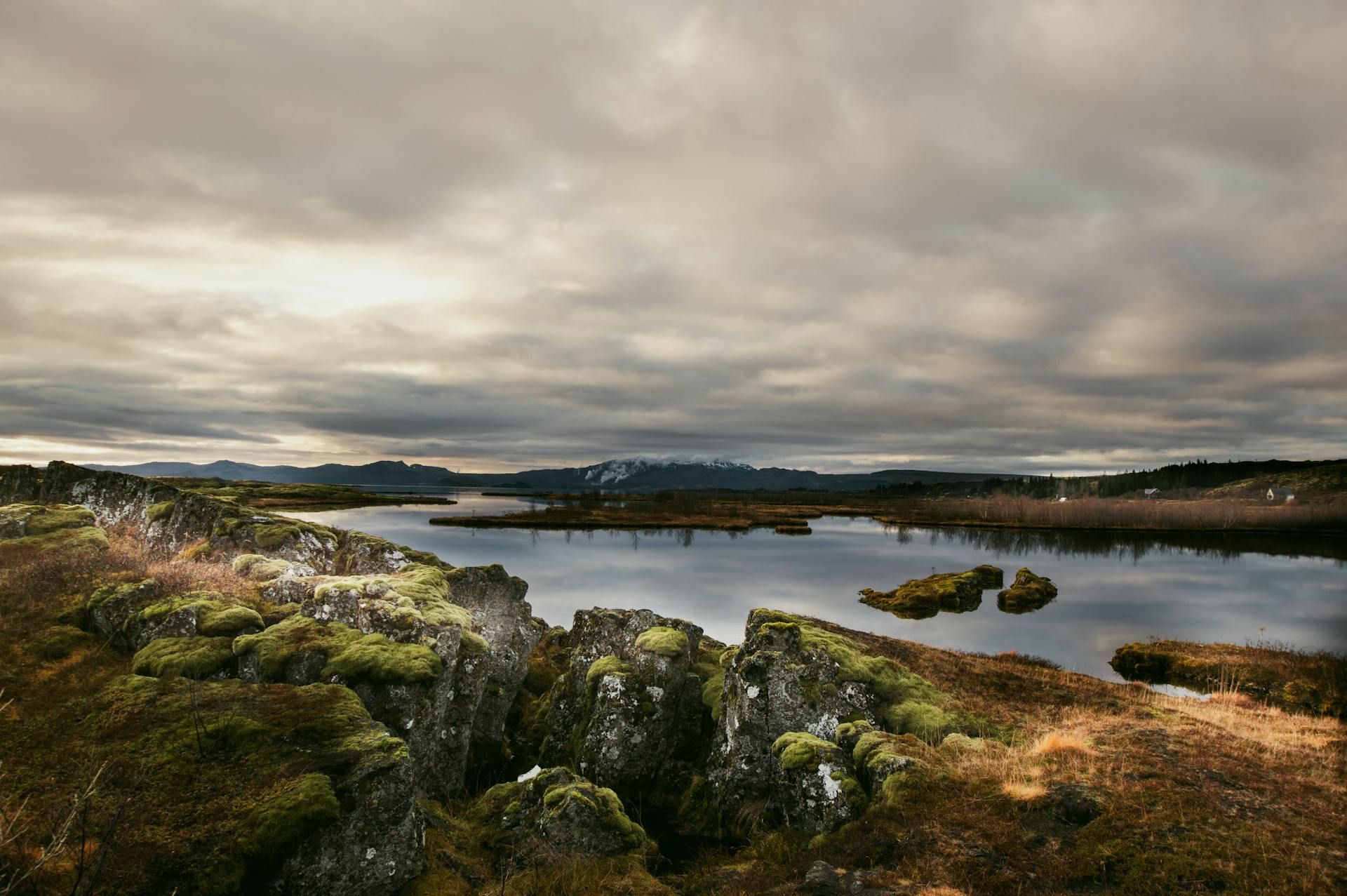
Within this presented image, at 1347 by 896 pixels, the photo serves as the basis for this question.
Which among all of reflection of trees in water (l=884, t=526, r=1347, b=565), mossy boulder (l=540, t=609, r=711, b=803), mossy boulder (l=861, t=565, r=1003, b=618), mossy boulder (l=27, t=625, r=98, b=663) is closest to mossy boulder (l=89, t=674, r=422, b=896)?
mossy boulder (l=27, t=625, r=98, b=663)

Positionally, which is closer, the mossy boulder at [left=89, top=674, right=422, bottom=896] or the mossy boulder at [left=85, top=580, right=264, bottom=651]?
the mossy boulder at [left=89, top=674, right=422, bottom=896]

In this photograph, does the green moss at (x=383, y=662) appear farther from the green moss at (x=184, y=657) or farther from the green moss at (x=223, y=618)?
the green moss at (x=223, y=618)

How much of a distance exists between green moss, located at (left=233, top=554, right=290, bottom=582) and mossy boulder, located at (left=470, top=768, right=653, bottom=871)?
34.6 ft

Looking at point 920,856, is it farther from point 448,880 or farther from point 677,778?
point 677,778

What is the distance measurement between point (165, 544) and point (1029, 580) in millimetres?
78584

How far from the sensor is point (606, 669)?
59.5 feet

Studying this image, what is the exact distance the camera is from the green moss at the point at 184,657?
1173cm

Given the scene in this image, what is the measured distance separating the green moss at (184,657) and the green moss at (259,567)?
5.12 metres

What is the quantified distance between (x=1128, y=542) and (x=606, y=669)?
454 feet

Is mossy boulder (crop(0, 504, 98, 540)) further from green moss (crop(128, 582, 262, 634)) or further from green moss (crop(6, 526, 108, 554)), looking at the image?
green moss (crop(128, 582, 262, 634))

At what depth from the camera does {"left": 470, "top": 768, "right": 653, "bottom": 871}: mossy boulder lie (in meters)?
10.8

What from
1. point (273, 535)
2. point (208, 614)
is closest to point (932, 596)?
point (273, 535)

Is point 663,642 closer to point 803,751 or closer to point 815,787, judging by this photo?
point 803,751

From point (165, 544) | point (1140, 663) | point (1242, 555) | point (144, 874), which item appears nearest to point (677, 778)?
point (144, 874)
